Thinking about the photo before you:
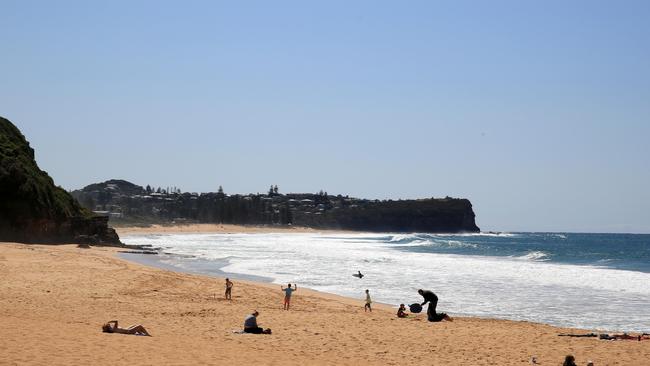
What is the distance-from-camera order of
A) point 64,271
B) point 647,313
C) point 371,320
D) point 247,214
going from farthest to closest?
point 247,214
point 64,271
point 647,313
point 371,320

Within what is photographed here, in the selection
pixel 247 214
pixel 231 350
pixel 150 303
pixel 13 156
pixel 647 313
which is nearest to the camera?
pixel 231 350

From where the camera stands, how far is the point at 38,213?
48.9m

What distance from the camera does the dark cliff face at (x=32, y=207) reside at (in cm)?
4709

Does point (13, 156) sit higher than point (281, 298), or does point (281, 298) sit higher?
point (13, 156)

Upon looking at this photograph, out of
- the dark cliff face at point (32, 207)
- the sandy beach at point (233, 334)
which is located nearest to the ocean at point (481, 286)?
the sandy beach at point (233, 334)

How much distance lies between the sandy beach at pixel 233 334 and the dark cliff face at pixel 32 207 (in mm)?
23839

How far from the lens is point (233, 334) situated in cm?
1588

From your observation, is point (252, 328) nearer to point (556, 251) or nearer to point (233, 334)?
point (233, 334)

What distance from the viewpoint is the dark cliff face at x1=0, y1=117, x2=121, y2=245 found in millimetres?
47094

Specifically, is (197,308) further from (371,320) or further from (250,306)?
(371,320)

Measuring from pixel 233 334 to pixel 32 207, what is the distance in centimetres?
3778

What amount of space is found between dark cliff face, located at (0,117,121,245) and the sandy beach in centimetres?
2384

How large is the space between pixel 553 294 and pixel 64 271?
68.8ft

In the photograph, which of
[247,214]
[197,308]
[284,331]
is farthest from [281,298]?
[247,214]
